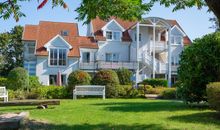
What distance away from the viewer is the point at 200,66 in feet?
55.9

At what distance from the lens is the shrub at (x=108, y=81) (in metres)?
30.8

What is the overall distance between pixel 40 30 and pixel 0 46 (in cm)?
1664

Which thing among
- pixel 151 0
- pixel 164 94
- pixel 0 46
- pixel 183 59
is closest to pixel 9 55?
pixel 0 46

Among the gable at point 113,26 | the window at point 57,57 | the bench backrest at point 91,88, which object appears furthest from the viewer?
the gable at point 113,26

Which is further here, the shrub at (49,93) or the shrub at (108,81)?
the shrub at (108,81)

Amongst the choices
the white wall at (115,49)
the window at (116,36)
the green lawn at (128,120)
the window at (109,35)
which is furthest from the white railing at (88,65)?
the green lawn at (128,120)

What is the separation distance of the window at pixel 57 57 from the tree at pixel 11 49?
16216 mm

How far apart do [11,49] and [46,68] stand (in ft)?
65.8

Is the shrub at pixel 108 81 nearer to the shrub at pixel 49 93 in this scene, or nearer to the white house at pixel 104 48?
the shrub at pixel 49 93

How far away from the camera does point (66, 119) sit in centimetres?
1265

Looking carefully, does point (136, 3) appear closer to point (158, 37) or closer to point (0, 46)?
point (158, 37)

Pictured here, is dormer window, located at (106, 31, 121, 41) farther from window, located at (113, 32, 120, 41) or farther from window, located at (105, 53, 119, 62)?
window, located at (105, 53, 119, 62)

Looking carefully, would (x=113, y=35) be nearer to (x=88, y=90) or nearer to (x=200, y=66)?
(x=88, y=90)

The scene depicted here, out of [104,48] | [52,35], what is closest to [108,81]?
[52,35]
